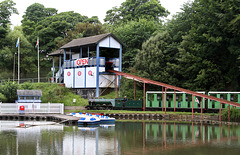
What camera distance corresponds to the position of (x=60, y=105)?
40750 millimetres

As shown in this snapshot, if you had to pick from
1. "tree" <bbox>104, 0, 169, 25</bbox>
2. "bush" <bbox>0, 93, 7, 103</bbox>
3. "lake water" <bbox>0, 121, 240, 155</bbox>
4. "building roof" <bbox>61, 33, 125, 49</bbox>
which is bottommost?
"lake water" <bbox>0, 121, 240, 155</bbox>

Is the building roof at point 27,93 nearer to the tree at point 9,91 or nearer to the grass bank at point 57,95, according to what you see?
the tree at point 9,91

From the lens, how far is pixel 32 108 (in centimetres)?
4034

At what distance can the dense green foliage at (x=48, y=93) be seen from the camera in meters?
43.6

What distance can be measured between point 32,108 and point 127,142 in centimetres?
2150

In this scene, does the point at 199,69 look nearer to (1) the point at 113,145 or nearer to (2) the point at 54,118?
(2) the point at 54,118

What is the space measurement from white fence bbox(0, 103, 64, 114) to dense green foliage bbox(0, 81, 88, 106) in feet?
11.0

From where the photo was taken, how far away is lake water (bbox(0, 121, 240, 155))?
1872cm

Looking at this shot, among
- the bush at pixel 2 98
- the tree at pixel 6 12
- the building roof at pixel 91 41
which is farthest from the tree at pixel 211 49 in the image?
the tree at pixel 6 12

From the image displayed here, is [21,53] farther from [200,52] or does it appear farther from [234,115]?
[234,115]

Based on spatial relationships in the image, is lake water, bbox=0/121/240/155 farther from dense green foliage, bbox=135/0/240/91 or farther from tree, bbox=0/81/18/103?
tree, bbox=0/81/18/103

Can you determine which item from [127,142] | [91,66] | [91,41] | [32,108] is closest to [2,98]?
[32,108]

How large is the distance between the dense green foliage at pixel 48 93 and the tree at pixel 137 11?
30.9 meters

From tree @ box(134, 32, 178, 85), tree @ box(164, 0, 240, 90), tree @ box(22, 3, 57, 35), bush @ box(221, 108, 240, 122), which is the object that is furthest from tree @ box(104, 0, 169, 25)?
bush @ box(221, 108, 240, 122)
